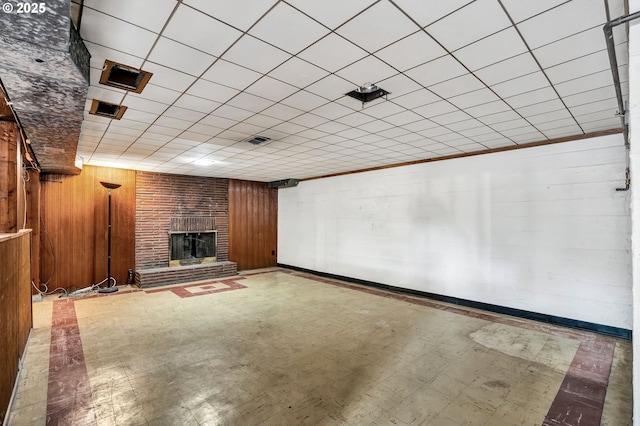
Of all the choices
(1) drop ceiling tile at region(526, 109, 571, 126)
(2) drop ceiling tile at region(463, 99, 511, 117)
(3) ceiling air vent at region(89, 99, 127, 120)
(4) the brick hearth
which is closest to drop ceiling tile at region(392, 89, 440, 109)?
(2) drop ceiling tile at region(463, 99, 511, 117)

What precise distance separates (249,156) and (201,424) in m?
4.64

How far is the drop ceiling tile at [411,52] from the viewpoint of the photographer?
88.7 inches

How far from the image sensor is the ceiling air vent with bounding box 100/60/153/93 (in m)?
2.67

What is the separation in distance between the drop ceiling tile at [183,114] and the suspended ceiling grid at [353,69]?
0.03m

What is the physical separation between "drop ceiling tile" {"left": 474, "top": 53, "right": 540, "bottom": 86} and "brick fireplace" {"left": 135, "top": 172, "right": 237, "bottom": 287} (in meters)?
7.58

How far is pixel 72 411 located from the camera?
8.44 feet

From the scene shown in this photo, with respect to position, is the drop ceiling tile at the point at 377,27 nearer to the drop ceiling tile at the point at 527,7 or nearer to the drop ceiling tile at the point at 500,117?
the drop ceiling tile at the point at 527,7

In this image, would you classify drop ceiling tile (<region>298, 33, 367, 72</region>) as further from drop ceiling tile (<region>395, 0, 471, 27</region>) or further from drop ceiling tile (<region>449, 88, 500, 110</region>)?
drop ceiling tile (<region>449, 88, 500, 110</region>)

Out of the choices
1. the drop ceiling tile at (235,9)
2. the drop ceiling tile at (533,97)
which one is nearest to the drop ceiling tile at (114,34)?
the drop ceiling tile at (235,9)

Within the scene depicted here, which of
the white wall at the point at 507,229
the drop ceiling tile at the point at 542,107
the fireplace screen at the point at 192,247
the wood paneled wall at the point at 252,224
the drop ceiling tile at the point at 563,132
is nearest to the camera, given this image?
the drop ceiling tile at the point at 542,107

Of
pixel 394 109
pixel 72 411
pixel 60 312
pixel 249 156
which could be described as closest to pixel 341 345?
pixel 72 411

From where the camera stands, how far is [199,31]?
2.14m

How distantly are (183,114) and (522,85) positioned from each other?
12.3ft

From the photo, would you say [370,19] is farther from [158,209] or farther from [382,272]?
[158,209]
